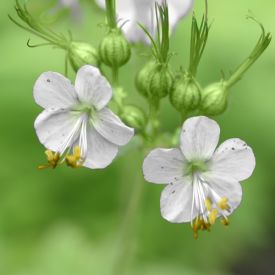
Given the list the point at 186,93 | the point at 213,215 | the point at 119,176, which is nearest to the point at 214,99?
the point at 186,93

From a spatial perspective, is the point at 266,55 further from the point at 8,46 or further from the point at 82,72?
the point at 82,72

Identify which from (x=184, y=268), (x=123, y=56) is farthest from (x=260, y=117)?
→ (x=123, y=56)

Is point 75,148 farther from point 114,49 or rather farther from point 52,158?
point 114,49

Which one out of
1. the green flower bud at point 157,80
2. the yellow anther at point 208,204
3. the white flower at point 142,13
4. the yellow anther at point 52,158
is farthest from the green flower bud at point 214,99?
the yellow anther at point 52,158

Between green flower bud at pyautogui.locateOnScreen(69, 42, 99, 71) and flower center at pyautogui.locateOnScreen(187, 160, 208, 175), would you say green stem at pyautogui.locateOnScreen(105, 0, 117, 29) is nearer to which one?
green flower bud at pyautogui.locateOnScreen(69, 42, 99, 71)

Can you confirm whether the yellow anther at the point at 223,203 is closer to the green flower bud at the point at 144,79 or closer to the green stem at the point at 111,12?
the green flower bud at the point at 144,79
